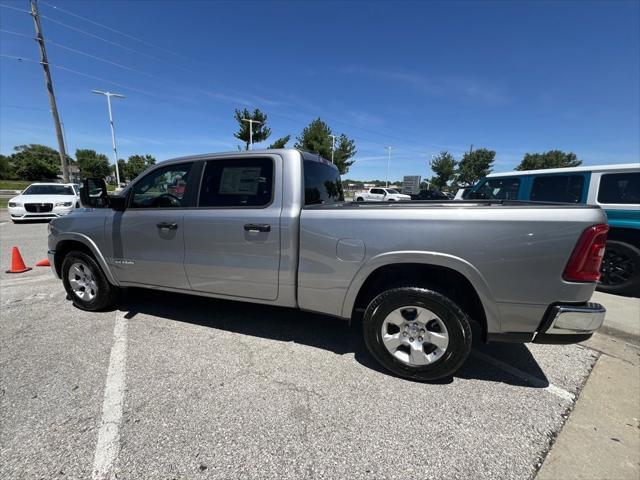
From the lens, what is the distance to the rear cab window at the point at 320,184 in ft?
9.58

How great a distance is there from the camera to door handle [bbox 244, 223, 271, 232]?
8.86 ft

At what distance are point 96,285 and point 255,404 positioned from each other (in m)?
2.70

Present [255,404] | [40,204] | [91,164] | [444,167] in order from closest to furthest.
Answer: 1. [255,404]
2. [40,204]
3. [444,167]
4. [91,164]

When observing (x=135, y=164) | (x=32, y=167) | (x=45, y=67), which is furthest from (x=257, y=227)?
(x=135, y=164)

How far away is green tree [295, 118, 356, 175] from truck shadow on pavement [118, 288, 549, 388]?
27.4m

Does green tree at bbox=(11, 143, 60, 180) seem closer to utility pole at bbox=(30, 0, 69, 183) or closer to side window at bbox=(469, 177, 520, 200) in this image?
utility pole at bbox=(30, 0, 69, 183)

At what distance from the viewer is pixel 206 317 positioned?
370 centimetres

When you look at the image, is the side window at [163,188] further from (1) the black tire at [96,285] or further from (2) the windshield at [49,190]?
(2) the windshield at [49,190]

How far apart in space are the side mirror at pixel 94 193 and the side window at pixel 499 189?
6500 mm

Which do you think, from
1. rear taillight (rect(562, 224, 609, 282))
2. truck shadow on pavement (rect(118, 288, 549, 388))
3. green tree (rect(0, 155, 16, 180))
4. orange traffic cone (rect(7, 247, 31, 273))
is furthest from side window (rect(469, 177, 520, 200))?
green tree (rect(0, 155, 16, 180))

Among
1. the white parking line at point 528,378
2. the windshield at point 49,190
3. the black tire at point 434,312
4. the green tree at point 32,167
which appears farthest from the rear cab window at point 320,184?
the green tree at point 32,167

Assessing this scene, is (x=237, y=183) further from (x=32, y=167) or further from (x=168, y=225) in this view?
(x=32, y=167)

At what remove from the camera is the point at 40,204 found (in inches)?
432

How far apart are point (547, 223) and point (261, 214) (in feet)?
7.05
